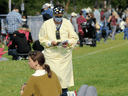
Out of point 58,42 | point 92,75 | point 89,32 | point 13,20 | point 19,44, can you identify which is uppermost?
point 13,20

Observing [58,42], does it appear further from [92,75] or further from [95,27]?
[95,27]

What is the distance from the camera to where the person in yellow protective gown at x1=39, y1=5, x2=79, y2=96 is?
6965mm

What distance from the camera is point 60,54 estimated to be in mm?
6988

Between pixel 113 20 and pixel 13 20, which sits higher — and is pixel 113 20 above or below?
below

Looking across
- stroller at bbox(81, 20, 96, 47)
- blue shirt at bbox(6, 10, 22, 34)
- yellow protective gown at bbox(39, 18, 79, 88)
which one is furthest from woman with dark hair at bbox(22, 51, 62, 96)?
stroller at bbox(81, 20, 96, 47)

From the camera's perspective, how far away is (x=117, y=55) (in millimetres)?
15109

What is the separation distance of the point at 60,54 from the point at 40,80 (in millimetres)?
2201

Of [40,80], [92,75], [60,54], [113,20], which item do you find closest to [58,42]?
[60,54]

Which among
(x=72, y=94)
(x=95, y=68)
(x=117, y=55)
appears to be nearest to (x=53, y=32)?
(x=72, y=94)

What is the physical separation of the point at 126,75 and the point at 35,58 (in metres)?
6.03

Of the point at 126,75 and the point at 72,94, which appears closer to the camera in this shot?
the point at 72,94

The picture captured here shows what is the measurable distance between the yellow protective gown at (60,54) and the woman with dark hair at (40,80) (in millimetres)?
1846

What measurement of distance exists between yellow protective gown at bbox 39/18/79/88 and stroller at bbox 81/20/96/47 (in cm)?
1279

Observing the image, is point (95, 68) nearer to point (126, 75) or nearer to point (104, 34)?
point (126, 75)
